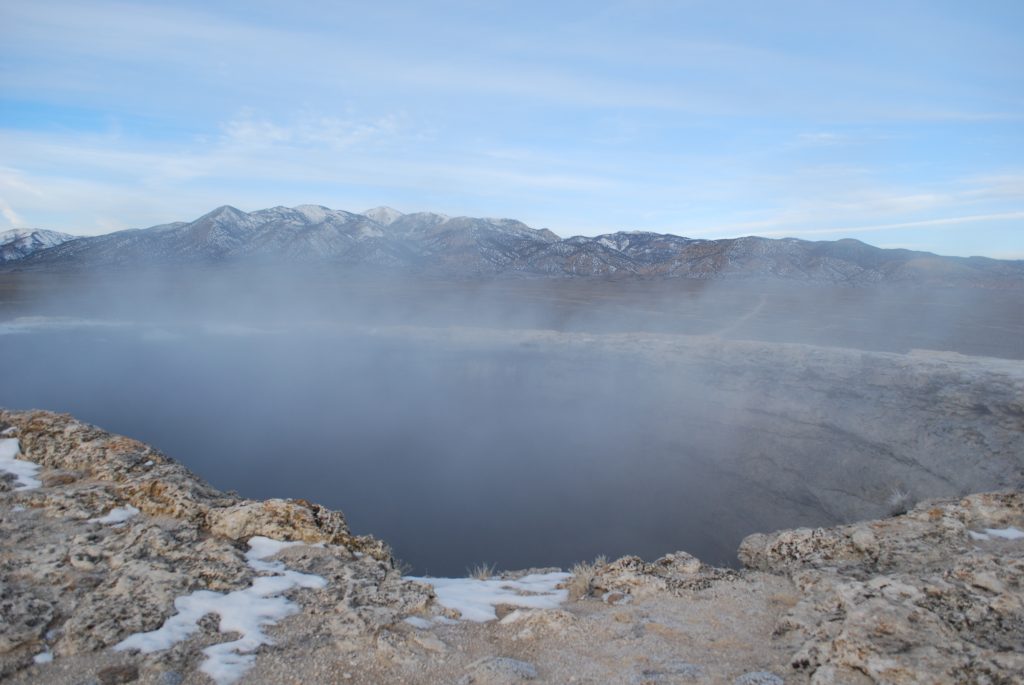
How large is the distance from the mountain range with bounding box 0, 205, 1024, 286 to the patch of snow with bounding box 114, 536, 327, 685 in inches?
2094

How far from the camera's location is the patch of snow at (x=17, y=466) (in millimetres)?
4812

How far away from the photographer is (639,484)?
12.5m

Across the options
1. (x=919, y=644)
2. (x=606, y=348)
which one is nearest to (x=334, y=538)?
(x=919, y=644)

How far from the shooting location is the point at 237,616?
348 cm

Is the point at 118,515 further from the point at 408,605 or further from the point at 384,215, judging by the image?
the point at 384,215

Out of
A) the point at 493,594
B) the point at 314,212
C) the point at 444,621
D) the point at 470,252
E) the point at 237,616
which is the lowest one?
the point at 493,594

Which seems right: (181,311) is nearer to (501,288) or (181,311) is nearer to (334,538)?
(501,288)

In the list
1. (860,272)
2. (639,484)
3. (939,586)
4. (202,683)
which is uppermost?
(860,272)

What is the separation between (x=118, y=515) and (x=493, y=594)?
2789 mm

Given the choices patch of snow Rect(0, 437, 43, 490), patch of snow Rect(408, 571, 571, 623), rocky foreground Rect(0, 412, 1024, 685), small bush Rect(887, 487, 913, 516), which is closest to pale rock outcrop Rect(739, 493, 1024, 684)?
rocky foreground Rect(0, 412, 1024, 685)

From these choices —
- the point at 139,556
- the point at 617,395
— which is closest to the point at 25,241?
the point at 617,395

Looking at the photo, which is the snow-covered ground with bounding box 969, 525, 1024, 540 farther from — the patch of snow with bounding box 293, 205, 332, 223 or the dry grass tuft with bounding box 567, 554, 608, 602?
the patch of snow with bounding box 293, 205, 332, 223

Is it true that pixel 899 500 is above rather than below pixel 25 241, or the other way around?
below

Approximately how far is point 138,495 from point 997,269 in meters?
60.4
